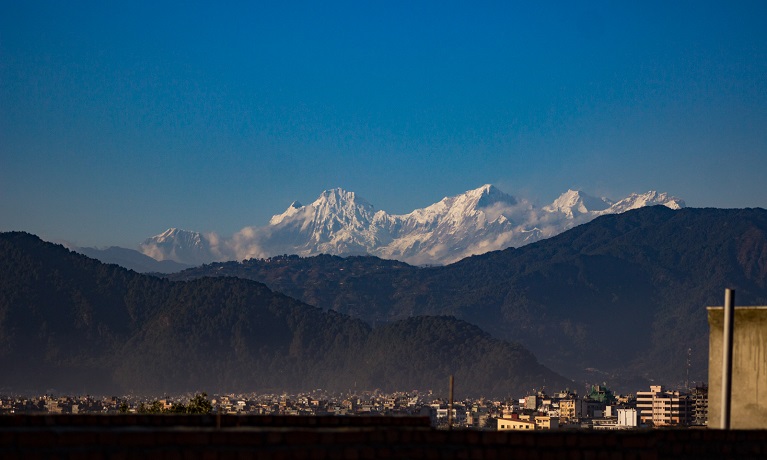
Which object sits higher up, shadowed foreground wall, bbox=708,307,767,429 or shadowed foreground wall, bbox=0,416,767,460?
shadowed foreground wall, bbox=708,307,767,429

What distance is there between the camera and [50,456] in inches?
532

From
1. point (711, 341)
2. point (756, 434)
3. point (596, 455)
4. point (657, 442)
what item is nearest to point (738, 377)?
point (711, 341)

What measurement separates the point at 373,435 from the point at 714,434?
19.3ft

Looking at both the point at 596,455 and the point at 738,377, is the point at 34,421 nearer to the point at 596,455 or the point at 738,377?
the point at 596,455

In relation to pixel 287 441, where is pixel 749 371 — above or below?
above

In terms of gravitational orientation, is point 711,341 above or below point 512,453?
above

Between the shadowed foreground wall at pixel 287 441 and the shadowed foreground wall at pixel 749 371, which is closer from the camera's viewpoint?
the shadowed foreground wall at pixel 287 441

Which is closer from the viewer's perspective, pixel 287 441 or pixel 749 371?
pixel 287 441

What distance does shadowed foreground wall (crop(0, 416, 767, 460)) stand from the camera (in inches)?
538

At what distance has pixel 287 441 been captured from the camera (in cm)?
1452

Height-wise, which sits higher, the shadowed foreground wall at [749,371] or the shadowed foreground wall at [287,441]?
the shadowed foreground wall at [749,371]

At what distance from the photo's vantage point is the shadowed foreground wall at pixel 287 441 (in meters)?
13.7

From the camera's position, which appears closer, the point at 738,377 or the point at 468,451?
the point at 468,451

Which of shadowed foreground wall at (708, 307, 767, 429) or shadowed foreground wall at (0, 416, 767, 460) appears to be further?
shadowed foreground wall at (708, 307, 767, 429)
